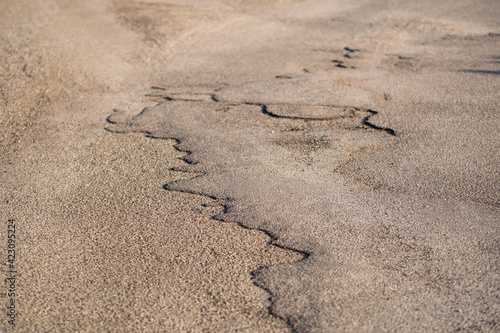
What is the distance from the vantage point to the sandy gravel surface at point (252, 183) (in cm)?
339

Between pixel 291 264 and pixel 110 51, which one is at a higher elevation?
pixel 110 51

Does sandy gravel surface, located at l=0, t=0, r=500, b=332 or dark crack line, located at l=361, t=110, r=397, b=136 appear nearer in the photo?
sandy gravel surface, located at l=0, t=0, r=500, b=332

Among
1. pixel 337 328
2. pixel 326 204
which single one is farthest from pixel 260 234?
pixel 337 328

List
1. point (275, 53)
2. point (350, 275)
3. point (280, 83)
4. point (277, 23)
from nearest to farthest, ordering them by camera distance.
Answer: point (350, 275), point (280, 83), point (275, 53), point (277, 23)

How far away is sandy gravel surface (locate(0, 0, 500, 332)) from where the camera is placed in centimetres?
339

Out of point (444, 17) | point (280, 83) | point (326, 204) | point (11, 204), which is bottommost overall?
point (11, 204)

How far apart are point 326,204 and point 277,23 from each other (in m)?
8.00

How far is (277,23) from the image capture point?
1149 cm

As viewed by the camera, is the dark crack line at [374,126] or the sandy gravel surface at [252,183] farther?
the dark crack line at [374,126]

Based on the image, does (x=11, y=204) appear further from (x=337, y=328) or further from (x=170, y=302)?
(x=337, y=328)

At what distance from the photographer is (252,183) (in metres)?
4.92

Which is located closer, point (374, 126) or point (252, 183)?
point (252, 183)

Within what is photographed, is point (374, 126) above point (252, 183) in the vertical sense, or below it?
above

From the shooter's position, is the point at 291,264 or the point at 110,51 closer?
the point at 291,264
